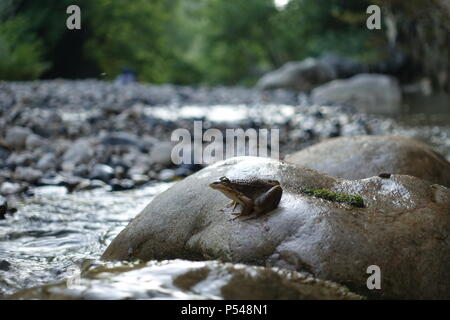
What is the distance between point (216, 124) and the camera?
29.3 feet

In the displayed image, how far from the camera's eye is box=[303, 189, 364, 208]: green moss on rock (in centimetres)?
260

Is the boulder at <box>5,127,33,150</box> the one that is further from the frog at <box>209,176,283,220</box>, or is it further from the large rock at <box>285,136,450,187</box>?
the frog at <box>209,176,283,220</box>

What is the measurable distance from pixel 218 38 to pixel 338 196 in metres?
29.7

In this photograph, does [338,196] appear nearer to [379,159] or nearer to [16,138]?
[379,159]

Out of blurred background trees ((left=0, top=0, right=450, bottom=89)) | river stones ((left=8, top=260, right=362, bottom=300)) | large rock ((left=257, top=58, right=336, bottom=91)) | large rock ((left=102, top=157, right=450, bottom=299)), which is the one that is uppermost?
blurred background trees ((left=0, top=0, right=450, bottom=89))

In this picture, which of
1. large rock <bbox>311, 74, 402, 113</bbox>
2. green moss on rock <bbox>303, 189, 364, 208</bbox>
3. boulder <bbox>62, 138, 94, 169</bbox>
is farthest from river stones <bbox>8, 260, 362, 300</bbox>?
large rock <bbox>311, 74, 402, 113</bbox>

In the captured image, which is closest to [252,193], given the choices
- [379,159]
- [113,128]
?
[379,159]

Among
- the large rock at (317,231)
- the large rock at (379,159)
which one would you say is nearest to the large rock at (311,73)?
the large rock at (379,159)

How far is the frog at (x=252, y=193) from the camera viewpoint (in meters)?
2.57

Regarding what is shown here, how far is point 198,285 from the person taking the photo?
2.10m

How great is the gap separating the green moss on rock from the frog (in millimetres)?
200

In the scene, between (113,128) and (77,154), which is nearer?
(77,154)
